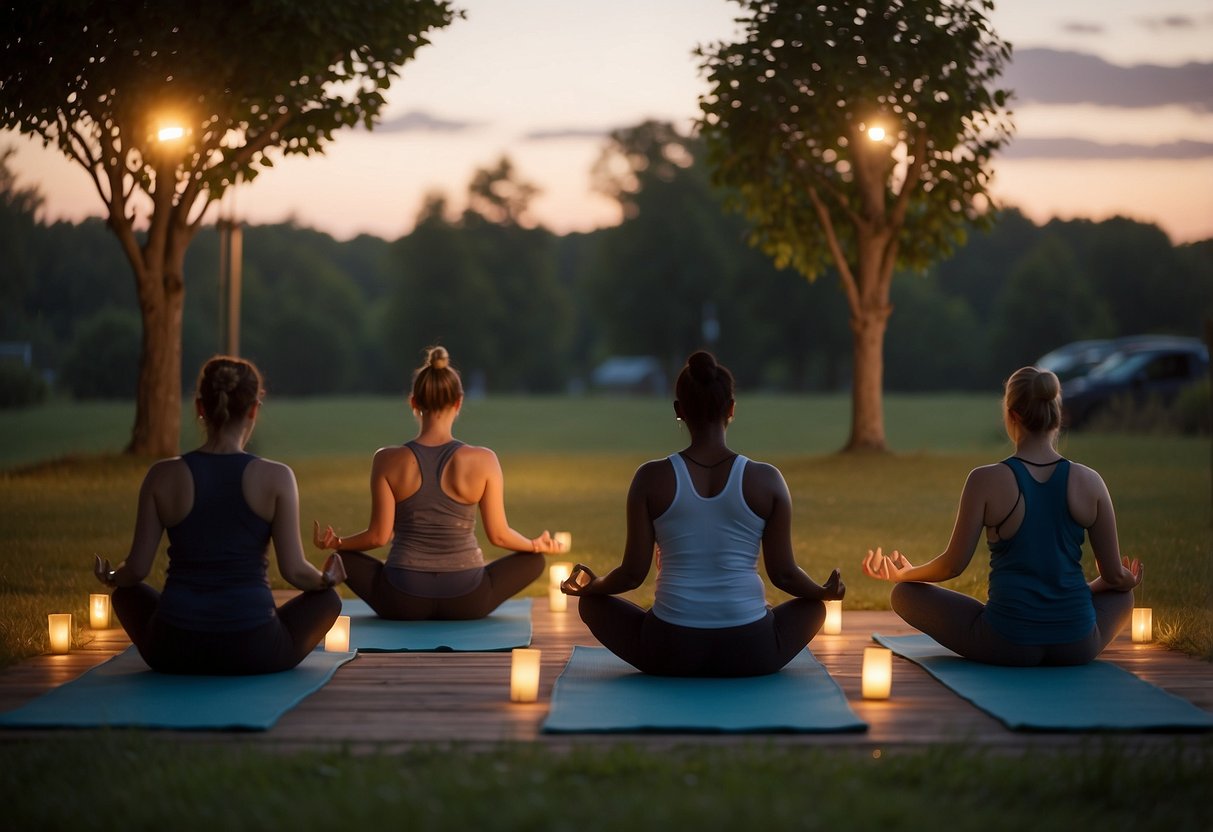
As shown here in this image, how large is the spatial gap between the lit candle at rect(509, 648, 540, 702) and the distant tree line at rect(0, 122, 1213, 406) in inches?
2438

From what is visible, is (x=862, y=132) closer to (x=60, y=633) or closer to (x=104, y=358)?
(x=104, y=358)

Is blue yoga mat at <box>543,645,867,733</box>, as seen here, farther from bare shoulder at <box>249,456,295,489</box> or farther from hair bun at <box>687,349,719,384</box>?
bare shoulder at <box>249,456,295,489</box>

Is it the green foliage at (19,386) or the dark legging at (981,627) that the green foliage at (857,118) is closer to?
the green foliage at (19,386)

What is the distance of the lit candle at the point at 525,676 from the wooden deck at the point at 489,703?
0.06 metres

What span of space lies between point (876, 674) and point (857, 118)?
15619 mm

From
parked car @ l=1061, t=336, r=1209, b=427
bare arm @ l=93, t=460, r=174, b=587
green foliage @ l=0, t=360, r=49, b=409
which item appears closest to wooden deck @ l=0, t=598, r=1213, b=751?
bare arm @ l=93, t=460, r=174, b=587

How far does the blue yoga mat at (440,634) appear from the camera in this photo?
23.7ft

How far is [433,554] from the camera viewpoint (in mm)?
7965

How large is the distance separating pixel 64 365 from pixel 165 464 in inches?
802

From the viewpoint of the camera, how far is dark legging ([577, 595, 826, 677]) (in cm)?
618

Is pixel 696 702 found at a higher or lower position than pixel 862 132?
lower

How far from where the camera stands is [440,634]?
302 inches

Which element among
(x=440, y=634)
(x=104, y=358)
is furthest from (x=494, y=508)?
(x=104, y=358)

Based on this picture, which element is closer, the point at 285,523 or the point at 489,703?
the point at 489,703
